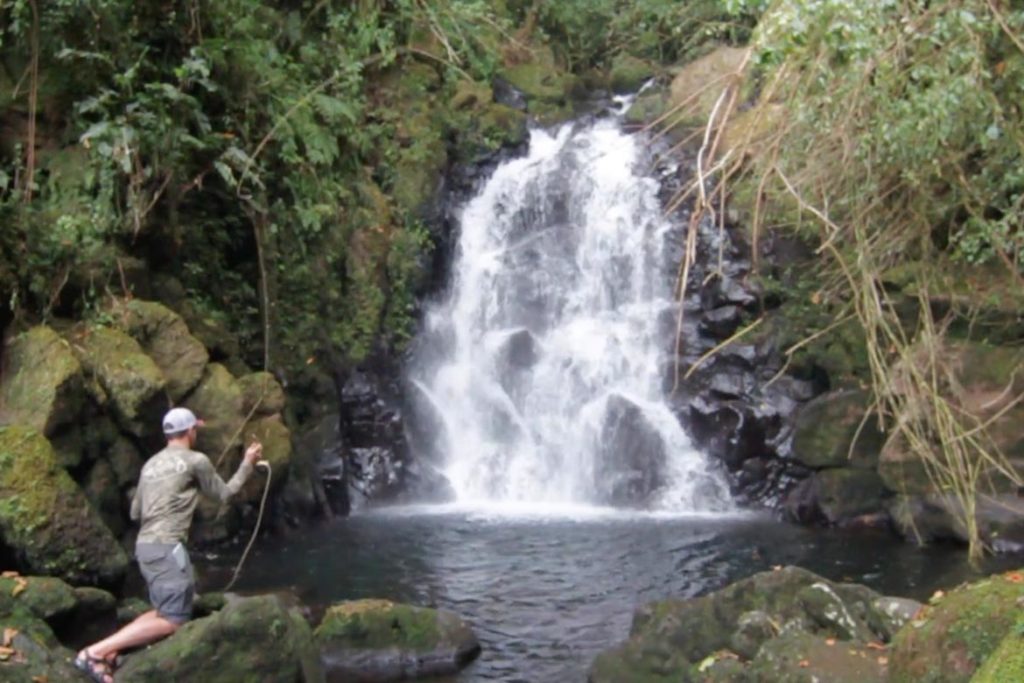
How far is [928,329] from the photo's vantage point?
20.9 ft

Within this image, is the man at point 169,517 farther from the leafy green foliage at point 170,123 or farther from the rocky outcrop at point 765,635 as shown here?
the leafy green foliage at point 170,123

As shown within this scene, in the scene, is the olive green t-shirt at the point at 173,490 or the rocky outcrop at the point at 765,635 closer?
the olive green t-shirt at the point at 173,490

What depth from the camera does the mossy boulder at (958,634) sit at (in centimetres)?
507

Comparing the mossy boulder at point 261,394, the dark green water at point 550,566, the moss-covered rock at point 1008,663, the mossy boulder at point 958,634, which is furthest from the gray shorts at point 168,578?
the mossy boulder at point 261,394

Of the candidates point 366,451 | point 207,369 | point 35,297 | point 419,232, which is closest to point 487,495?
point 366,451

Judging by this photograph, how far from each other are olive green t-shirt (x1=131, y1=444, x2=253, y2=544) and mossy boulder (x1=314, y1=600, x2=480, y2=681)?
2.64 m

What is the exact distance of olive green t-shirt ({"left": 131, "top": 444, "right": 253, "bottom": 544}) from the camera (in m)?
5.87

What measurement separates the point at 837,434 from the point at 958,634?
8949 millimetres

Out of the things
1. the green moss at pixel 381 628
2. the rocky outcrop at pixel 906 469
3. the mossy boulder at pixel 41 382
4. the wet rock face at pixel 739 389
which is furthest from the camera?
the wet rock face at pixel 739 389

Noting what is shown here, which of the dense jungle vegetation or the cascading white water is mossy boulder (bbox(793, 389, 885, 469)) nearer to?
the dense jungle vegetation

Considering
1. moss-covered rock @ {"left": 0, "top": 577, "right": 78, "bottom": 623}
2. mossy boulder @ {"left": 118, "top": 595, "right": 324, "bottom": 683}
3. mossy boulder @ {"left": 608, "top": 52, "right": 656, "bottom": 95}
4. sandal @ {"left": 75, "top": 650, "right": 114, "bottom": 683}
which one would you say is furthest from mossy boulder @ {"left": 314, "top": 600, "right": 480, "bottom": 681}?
mossy boulder @ {"left": 608, "top": 52, "right": 656, "bottom": 95}

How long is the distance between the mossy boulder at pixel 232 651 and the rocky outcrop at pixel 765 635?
2.38 m

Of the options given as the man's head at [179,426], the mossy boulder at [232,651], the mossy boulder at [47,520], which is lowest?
the mossy boulder at [232,651]

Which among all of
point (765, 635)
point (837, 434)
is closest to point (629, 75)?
point (837, 434)
